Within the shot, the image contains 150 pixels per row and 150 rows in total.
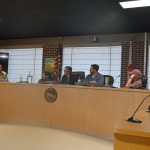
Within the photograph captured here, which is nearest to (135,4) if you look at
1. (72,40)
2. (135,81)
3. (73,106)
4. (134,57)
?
(135,81)

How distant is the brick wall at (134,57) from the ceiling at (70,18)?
1.11 ft

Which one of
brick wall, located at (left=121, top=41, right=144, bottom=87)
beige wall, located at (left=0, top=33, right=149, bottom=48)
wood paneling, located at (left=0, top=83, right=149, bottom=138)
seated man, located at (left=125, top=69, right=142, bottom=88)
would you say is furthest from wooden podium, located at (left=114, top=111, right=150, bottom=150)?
beige wall, located at (left=0, top=33, right=149, bottom=48)

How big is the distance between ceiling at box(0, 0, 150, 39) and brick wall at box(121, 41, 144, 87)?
337mm

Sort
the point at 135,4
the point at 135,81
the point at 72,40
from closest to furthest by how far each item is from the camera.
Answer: the point at 135,81, the point at 135,4, the point at 72,40

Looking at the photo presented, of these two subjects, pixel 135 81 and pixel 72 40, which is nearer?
pixel 135 81

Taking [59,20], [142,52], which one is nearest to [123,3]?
[59,20]

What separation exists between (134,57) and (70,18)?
1830 mm

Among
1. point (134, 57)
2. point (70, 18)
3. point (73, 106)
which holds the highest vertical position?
point (70, 18)

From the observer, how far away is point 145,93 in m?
2.31

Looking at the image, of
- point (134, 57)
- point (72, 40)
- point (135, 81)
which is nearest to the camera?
point (135, 81)

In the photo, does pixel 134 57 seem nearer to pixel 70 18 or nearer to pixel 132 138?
Answer: pixel 70 18

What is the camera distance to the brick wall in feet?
19.9

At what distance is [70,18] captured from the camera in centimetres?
532

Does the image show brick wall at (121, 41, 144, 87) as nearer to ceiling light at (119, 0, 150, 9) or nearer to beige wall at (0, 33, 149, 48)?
beige wall at (0, 33, 149, 48)
